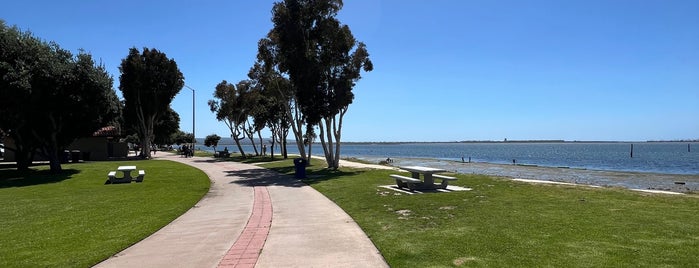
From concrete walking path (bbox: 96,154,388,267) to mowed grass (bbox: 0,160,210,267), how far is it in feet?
1.71

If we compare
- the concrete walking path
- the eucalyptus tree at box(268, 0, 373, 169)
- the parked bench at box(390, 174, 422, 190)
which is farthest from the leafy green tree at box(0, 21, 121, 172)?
the parked bench at box(390, 174, 422, 190)

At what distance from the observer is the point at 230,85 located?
52.9 meters

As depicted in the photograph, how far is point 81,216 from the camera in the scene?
36.0 feet

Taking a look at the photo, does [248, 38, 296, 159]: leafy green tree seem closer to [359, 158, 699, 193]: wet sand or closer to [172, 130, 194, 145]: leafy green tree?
[359, 158, 699, 193]: wet sand

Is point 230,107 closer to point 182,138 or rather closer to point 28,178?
point 28,178

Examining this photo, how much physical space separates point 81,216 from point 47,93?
1676 centimetres

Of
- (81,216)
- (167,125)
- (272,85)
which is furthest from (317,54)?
(167,125)

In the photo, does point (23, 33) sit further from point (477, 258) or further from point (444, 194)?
point (477, 258)

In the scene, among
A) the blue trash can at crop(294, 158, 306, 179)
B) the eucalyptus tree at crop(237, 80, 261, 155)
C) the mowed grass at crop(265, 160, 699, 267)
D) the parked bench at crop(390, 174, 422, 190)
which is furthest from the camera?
the eucalyptus tree at crop(237, 80, 261, 155)

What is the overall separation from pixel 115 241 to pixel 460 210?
6983 mm

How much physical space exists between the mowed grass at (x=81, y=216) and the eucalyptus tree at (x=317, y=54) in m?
8.63

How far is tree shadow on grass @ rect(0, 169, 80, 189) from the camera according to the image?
823 inches

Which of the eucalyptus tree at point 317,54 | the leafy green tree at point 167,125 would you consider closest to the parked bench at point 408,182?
the eucalyptus tree at point 317,54

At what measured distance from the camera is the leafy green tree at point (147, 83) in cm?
4603
